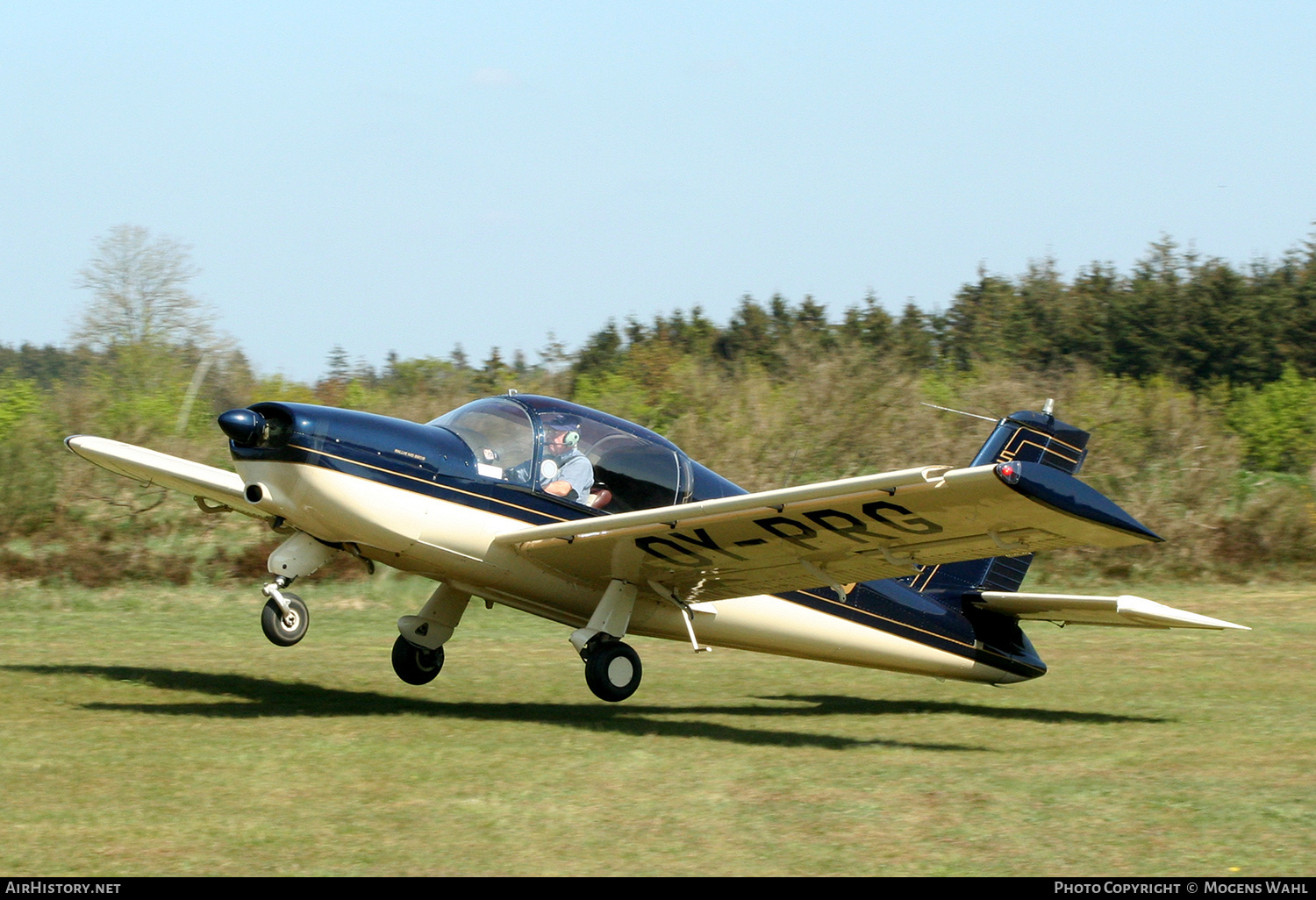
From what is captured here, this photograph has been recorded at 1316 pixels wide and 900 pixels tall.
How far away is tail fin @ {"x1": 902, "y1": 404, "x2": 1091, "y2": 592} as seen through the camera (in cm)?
1042

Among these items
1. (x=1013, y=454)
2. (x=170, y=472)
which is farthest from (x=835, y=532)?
(x=170, y=472)

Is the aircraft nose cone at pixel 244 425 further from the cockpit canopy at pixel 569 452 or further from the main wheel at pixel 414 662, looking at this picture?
the main wheel at pixel 414 662

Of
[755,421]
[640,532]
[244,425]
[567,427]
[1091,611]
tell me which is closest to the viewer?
[244,425]

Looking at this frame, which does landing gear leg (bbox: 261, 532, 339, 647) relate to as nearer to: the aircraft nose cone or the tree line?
the aircraft nose cone

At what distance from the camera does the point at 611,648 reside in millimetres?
9141

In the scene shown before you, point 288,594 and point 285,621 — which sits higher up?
point 288,594

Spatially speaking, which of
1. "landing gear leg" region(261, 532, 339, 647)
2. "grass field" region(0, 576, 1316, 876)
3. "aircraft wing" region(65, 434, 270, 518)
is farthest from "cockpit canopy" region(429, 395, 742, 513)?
"aircraft wing" region(65, 434, 270, 518)

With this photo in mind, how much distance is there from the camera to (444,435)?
8.88 meters

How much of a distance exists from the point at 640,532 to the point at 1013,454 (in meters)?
3.79

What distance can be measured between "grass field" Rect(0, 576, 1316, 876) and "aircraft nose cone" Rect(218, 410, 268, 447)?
1.84 metres

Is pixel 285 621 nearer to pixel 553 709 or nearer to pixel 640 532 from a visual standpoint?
pixel 553 709

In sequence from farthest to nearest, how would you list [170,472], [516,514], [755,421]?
[755,421] → [170,472] → [516,514]

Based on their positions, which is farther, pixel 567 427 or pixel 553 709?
pixel 553 709

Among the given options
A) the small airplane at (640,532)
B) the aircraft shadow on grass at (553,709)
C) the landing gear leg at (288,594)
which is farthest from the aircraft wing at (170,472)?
the aircraft shadow on grass at (553,709)
